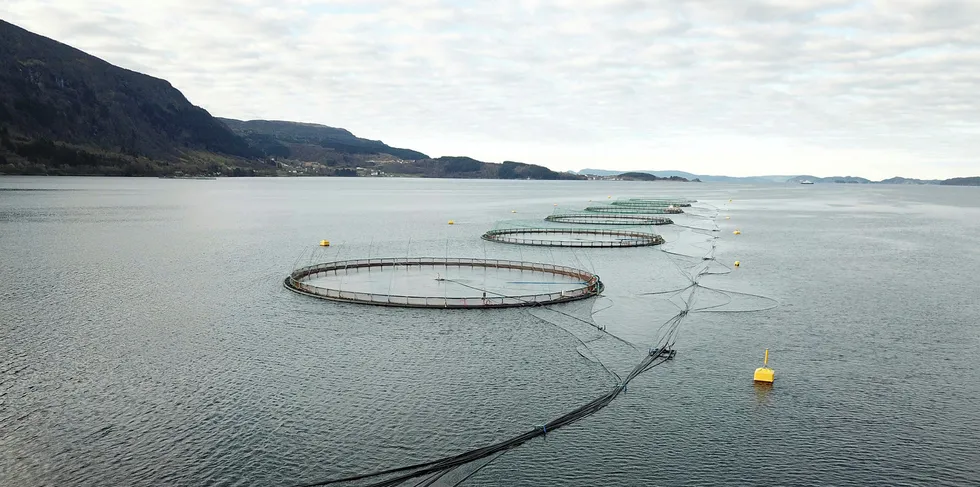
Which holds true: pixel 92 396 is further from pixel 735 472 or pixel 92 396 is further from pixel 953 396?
pixel 953 396

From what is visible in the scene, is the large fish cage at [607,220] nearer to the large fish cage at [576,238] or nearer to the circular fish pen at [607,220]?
the circular fish pen at [607,220]

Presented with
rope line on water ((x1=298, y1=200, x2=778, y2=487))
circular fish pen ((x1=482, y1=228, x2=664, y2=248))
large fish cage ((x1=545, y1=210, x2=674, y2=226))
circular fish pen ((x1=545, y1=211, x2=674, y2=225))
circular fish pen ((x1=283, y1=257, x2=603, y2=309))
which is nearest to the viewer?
rope line on water ((x1=298, y1=200, x2=778, y2=487))

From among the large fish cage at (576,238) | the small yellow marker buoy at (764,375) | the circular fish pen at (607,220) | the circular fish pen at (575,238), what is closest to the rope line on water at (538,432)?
the small yellow marker buoy at (764,375)

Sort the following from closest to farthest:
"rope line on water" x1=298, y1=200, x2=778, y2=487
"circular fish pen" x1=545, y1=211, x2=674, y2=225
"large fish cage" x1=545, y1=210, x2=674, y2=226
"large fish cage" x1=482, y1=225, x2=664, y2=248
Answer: "rope line on water" x1=298, y1=200, x2=778, y2=487, "large fish cage" x1=482, y1=225, x2=664, y2=248, "large fish cage" x1=545, y1=210, x2=674, y2=226, "circular fish pen" x1=545, y1=211, x2=674, y2=225

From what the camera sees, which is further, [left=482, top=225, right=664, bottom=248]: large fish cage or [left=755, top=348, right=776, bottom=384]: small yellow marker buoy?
[left=482, top=225, right=664, bottom=248]: large fish cage

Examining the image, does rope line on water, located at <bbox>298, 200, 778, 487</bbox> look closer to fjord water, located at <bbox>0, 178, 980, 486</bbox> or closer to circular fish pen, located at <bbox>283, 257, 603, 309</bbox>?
fjord water, located at <bbox>0, 178, 980, 486</bbox>

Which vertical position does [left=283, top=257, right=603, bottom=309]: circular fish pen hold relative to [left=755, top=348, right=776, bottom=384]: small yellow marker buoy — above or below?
below

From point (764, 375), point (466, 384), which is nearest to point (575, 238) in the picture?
point (764, 375)

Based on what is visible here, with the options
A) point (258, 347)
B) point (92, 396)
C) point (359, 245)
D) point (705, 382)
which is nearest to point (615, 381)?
point (705, 382)

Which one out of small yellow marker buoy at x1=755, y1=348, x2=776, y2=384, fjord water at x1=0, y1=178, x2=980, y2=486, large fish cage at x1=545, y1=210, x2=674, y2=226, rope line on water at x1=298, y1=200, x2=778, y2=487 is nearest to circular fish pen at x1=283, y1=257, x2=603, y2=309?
fjord water at x1=0, y1=178, x2=980, y2=486

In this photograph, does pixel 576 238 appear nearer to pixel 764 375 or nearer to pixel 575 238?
pixel 575 238
